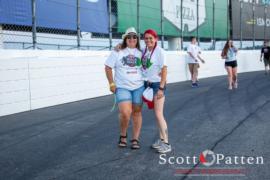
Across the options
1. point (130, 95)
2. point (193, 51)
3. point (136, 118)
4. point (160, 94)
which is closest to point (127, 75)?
point (130, 95)

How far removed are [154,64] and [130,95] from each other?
1.67ft

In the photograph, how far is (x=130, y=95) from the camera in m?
5.11

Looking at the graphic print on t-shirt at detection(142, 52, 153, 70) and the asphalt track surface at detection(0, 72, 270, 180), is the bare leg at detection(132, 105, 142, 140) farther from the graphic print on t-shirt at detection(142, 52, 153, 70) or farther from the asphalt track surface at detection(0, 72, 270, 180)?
the graphic print on t-shirt at detection(142, 52, 153, 70)

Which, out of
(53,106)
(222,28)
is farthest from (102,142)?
(222,28)

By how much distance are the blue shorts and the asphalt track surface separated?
631 millimetres

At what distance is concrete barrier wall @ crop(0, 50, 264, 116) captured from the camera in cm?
818

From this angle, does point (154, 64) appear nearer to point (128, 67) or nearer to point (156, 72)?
point (156, 72)

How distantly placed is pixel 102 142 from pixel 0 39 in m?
4.13

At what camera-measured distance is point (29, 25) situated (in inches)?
379

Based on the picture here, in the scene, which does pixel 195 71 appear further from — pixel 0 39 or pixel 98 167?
pixel 98 167

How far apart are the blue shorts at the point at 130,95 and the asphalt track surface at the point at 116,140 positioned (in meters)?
0.63

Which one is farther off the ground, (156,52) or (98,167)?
(156,52)

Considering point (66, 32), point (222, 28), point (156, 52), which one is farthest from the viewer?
point (222, 28)

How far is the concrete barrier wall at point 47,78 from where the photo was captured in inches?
322
